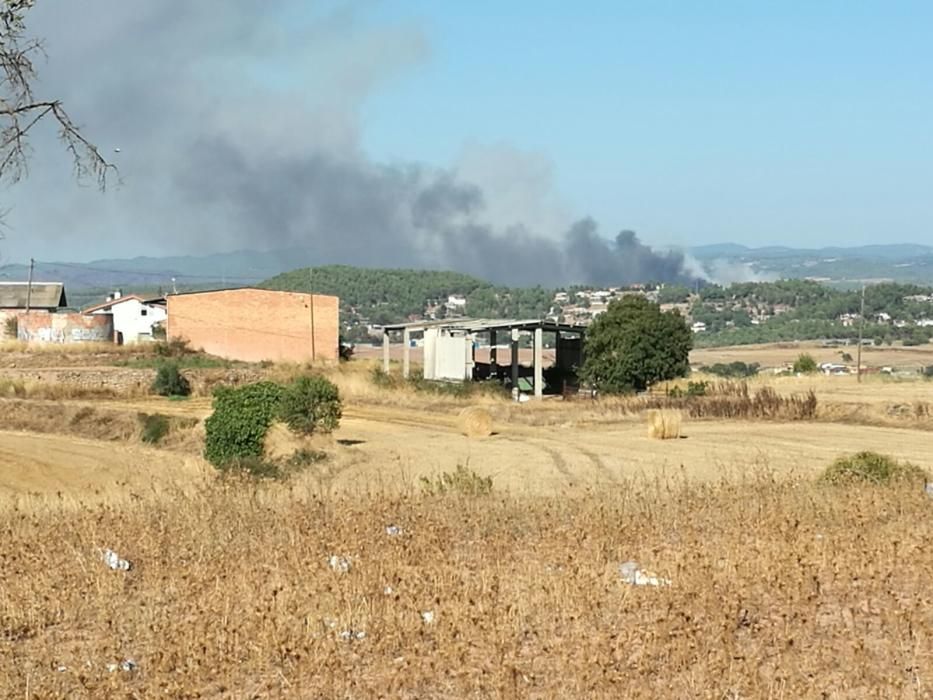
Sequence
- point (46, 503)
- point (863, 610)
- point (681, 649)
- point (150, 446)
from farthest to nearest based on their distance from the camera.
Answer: point (150, 446) → point (46, 503) → point (863, 610) → point (681, 649)

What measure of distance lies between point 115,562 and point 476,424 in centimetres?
3236

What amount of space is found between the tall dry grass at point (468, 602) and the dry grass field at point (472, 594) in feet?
0.07

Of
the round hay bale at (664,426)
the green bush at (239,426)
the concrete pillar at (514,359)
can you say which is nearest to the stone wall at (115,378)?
the concrete pillar at (514,359)

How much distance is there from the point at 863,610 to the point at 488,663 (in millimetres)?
2513

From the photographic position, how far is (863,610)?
7605 mm

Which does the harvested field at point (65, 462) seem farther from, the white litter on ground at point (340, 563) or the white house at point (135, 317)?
the white house at point (135, 317)

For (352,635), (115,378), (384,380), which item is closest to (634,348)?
(384,380)

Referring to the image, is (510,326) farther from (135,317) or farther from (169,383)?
(135,317)

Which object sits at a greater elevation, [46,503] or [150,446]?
A: [46,503]

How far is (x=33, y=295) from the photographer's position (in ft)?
344

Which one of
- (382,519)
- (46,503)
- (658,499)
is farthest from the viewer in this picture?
(46,503)

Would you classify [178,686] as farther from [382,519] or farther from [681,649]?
[382,519]

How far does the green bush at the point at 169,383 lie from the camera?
2402 inches

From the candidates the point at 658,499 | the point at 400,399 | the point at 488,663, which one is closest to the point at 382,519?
the point at 658,499
